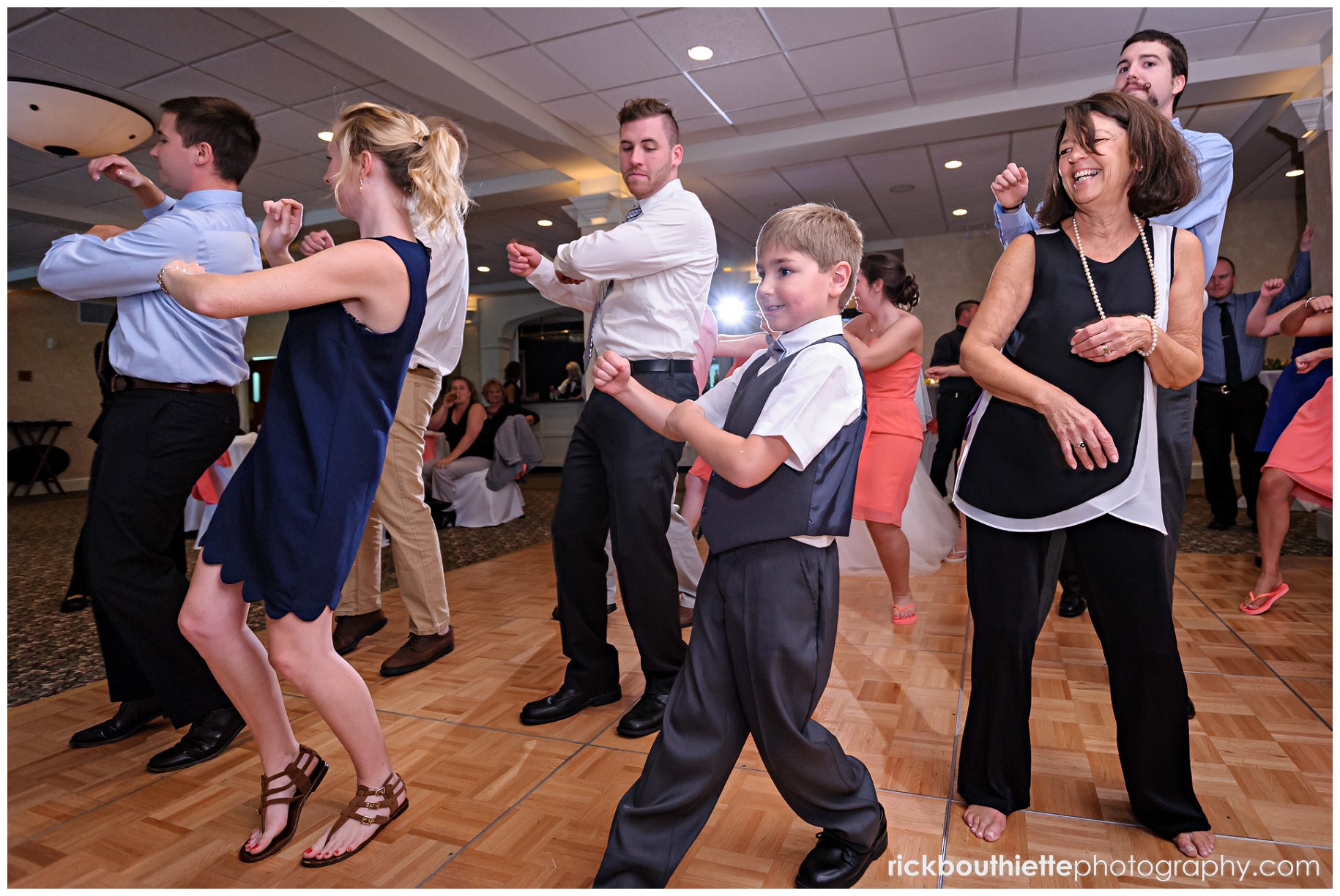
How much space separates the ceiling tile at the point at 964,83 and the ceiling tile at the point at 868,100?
10 centimetres

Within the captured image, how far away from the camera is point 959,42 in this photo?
16.2 ft

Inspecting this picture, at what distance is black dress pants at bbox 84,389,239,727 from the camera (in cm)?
182

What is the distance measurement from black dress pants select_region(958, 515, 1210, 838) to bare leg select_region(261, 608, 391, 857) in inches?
45.3

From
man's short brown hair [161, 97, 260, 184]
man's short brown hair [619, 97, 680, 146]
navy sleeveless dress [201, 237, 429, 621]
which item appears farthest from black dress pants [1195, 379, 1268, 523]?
man's short brown hair [161, 97, 260, 184]

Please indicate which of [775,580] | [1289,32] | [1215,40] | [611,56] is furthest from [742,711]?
[1289,32]

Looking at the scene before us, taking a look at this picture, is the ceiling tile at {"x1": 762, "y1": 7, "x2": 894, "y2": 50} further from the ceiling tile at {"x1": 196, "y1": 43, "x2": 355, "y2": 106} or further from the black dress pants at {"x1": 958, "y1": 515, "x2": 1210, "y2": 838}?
→ the black dress pants at {"x1": 958, "y1": 515, "x2": 1210, "y2": 838}

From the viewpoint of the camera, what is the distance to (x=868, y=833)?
1326 millimetres

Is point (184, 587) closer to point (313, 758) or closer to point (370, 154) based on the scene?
point (313, 758)

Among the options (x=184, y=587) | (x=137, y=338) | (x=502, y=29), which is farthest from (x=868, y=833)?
(x=502, y=29)

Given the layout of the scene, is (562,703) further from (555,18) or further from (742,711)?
(555,18)

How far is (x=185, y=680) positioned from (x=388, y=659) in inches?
28.7

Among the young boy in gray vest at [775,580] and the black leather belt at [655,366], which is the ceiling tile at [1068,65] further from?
the young boy in gray vest at [775,580]

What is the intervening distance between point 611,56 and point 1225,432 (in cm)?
465

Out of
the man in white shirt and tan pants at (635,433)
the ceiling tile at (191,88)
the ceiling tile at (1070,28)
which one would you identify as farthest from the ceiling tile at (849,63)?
the ceiling tile at (191,88)
